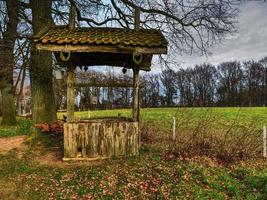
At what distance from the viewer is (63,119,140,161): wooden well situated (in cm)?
1010

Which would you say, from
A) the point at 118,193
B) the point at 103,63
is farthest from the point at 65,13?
the point at 118,193

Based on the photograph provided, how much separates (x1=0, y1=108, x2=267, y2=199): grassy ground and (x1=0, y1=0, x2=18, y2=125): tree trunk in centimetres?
716

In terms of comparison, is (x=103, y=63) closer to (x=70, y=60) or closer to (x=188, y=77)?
(x=70, y=60)

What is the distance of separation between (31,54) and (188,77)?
73.0 metres

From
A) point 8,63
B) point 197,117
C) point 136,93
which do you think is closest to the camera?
point 136,93

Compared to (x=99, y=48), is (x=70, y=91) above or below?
below

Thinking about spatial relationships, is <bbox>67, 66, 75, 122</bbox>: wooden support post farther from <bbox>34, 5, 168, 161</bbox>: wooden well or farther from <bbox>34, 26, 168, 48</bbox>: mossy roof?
<bbox>34, 26, 168, 48</bbox>: mossy roof

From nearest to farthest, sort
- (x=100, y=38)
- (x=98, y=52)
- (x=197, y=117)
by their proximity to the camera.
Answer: (x=100, y=38) < (x=98, y=52) < (x=197, y=117)

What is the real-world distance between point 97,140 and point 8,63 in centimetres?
A: 833

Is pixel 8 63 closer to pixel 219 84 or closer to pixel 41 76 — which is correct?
pixel 41 76

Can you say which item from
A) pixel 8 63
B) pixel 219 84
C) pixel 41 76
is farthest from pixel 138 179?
pixel 219 84

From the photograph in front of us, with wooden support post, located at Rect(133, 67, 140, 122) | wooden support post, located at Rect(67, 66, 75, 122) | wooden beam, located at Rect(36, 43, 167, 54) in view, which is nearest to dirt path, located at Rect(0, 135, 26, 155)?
wooden support post, located at Rect(67, 66, 75, 122)

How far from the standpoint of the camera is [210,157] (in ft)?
34.1

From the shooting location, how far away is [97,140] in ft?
33.4
